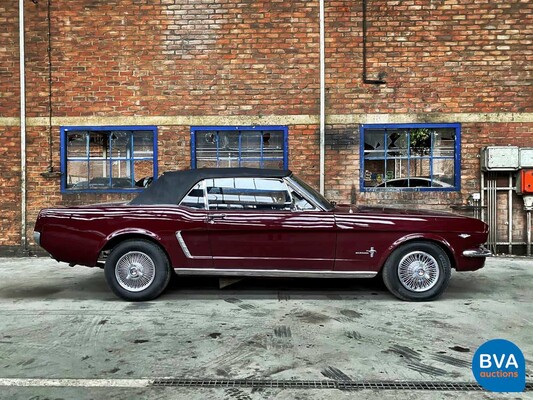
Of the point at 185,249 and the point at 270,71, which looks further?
the point at 270,71

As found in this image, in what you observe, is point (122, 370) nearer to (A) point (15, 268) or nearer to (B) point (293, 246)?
(B) point (293, 246)

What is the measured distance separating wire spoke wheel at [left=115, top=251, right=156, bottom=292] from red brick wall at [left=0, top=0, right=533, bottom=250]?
3416 millimetres

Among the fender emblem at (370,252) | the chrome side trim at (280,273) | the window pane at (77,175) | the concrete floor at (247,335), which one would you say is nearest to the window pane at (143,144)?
the window pane at (77,175)

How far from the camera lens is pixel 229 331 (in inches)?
165

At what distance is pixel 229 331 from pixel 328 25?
244 inches

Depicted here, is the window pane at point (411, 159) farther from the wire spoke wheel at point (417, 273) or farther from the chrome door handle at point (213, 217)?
the chrome door handle at point (213, 217)

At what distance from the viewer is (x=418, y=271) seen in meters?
5.16

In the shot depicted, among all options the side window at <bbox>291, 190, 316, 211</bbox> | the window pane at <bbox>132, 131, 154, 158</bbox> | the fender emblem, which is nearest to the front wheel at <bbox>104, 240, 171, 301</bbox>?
the side window at <bbox>291, 190, 316, 211</bbox>

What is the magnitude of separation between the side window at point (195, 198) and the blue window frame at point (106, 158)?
3379 millimetres

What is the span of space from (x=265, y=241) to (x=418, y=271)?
1.80m

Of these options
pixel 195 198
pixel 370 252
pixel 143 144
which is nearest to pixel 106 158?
pixel 143 144

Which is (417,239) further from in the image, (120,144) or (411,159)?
(120,144)

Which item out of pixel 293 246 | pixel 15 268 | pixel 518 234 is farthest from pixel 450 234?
pixel 15 268

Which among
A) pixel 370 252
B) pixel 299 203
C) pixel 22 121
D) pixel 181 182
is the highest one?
pixel 22 121
